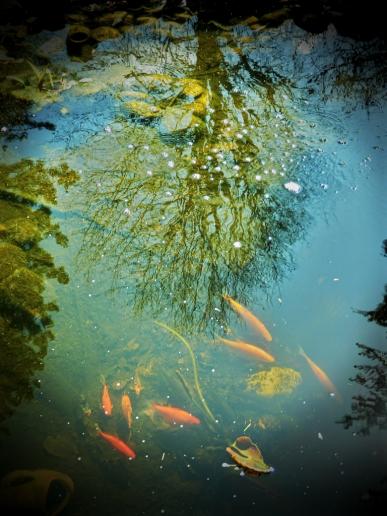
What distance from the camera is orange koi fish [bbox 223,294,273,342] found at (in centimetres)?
245

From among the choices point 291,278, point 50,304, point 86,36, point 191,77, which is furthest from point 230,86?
point 50,304

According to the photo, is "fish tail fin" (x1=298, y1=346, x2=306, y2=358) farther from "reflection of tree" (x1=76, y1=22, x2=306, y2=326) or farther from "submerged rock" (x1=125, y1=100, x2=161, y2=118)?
"submerged rock" (x1=125, y1=100, x2=161, y2=118)

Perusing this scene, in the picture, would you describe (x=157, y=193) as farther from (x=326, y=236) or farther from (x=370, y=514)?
(x=370, y=514)

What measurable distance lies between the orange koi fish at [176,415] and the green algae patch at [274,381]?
1.18 feet

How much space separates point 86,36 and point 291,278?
4.26 m

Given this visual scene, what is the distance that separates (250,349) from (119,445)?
2.92 ft

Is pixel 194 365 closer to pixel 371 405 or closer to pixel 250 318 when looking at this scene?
pixel 250 318

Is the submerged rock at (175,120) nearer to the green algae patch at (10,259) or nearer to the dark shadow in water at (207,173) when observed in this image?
the dark shadow in water at (207,173)

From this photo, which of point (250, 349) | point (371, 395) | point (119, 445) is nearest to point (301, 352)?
point (250, 349)

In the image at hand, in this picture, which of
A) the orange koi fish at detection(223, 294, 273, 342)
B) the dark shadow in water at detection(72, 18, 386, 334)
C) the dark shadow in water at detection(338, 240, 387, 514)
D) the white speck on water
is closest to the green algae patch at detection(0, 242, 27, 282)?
the dark shadow in water at detection(72, 18, 386, 334)

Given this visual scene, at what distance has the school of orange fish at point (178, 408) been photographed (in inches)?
79.8

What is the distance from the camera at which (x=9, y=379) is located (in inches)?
88.4

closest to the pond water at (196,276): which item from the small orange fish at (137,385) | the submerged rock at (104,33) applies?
the small orange fish at (137,385)

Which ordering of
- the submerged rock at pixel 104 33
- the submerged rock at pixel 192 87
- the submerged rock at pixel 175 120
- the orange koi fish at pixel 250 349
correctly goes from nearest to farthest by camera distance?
the orange koi fish at pixel 250 349 < the submerged rock at pixel 175 120 < the submerged rock at pixel 192 87 < the submerged rock at pixel 104 33
